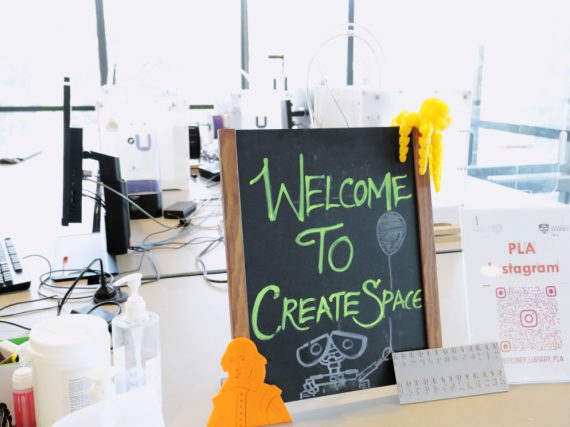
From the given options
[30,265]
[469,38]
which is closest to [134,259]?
[30,265]

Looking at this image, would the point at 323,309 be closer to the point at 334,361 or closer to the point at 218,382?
the point at 334,361

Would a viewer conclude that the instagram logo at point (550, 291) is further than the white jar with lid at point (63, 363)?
Yes

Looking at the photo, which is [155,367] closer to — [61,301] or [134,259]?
[61,301]

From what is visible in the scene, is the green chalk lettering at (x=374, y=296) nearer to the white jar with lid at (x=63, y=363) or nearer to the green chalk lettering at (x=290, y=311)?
the green chalk lettering at (x=290, y=311)

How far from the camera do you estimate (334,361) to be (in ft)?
2.59

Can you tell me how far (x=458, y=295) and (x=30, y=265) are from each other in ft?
3.68

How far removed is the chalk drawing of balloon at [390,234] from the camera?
Result: 84 centimetres

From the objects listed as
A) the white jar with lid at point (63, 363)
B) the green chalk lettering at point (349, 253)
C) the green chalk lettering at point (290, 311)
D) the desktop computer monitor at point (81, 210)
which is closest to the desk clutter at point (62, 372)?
the white jar with lid at point (63, 363)

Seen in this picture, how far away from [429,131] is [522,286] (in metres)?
0.31

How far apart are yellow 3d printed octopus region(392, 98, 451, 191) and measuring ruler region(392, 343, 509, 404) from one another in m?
0.27

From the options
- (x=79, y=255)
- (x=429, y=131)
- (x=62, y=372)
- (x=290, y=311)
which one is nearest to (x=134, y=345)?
(x=62, y=372)

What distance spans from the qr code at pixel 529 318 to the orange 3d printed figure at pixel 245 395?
1.30 ft

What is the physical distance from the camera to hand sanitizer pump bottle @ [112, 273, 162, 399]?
75cm

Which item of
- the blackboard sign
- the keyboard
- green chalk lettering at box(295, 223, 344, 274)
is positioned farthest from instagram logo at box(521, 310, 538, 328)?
the keyboard
